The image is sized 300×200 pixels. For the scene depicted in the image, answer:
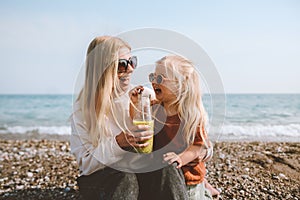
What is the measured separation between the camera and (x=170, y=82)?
293 centimetres

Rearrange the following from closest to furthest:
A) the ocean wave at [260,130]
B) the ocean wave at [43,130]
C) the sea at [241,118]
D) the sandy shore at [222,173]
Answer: the sandy shore at [222,173], the sea at [241,118], the ocean wave at [260,130], the ocean wave at [43,130]

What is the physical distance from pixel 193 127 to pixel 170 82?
0.42 meters

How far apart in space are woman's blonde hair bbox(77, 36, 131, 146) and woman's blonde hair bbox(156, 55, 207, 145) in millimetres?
394

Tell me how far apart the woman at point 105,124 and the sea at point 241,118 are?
0.78 m

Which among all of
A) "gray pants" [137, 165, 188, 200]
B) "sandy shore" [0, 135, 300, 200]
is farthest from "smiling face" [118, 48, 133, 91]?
"sandy shore" [0, 135, 300, 200]

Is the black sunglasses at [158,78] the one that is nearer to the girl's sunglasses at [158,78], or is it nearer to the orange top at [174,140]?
the girl's sunglasses at [158,78]

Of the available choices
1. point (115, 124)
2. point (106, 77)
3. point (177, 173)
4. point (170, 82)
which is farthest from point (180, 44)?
point (177, 173)

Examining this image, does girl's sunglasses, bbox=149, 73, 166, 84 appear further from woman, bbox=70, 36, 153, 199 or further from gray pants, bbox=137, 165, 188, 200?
gray pants, bbox=137, 165, 188, 200

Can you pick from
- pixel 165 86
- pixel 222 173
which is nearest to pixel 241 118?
pixel 222 173

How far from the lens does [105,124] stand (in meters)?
2.88

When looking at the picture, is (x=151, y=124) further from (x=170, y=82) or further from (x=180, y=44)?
(x=180, y=44)

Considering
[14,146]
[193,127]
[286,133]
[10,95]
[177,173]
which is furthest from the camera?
[10,95]

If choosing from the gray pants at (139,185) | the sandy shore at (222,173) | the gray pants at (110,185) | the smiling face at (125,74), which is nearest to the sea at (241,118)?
the sandy shore at (222,173)

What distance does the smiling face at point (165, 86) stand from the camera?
292 centimetres
